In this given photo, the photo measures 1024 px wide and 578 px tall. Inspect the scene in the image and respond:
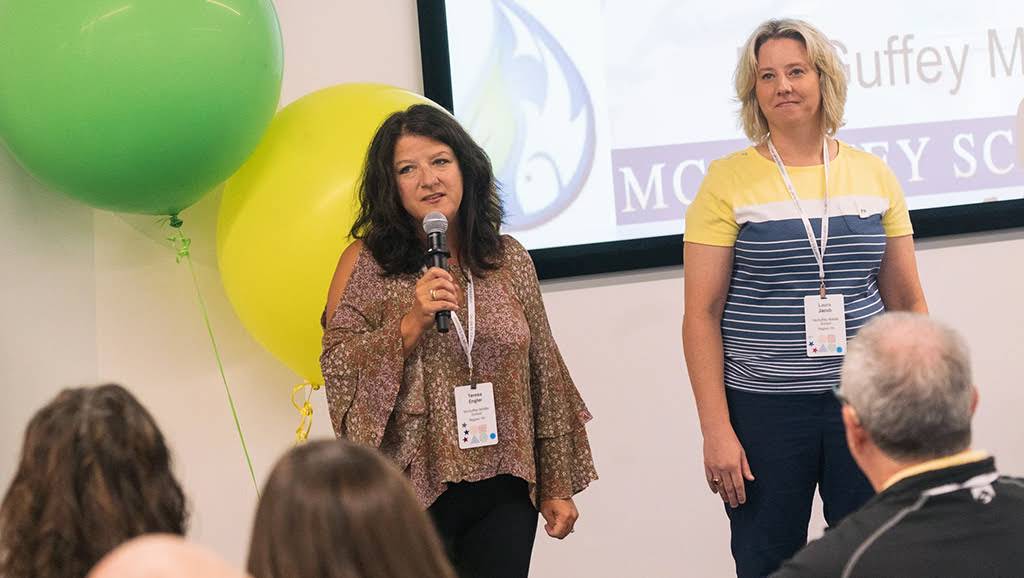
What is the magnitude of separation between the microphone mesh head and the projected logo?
1307 mm

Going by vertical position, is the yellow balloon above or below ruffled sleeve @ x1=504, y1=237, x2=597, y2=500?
above

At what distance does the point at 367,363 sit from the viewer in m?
2.39

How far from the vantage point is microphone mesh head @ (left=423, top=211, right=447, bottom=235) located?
2.37 meters

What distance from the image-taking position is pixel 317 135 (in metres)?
3.00

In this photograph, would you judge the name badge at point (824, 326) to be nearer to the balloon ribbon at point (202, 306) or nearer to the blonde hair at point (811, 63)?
the blonde hair at point (811, 63)

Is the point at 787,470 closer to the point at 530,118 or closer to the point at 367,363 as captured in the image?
the point at 367,363

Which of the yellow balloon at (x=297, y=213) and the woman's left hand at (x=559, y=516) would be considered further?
the yellow balloon at (x=297, y=213)

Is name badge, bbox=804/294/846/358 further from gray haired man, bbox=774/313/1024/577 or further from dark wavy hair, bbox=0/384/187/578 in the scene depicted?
dark wavy hair, bbox=0/384/187/578

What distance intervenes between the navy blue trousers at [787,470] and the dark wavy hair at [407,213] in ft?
2.21

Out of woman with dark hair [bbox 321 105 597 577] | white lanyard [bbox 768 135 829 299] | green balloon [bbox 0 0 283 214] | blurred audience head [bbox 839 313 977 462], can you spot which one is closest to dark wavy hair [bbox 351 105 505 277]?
woman with dark hair [bbox 321 105 597 577]

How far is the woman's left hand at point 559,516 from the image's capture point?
2.50m

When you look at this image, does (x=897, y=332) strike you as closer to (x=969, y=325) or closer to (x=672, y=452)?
(x=672, y=452)

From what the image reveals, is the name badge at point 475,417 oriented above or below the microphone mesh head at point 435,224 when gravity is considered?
below

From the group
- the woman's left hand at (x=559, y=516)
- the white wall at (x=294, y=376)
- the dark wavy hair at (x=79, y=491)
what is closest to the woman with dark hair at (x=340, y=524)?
the dark wavy hair at (x=79, y=491)
